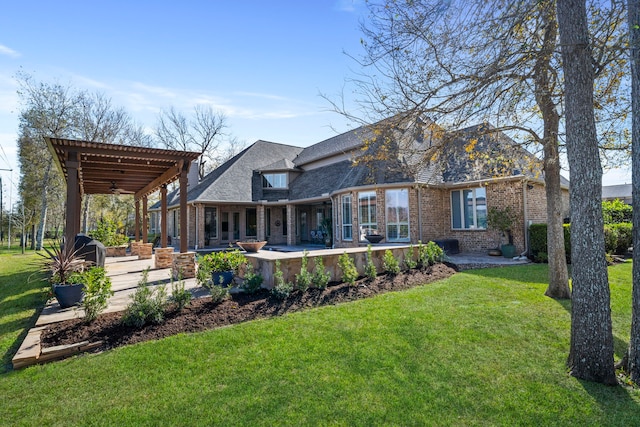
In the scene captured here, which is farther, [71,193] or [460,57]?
[71,193]

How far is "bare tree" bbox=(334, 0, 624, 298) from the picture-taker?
14.3 feet

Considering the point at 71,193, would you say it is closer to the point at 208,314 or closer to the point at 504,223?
the point at 208,314

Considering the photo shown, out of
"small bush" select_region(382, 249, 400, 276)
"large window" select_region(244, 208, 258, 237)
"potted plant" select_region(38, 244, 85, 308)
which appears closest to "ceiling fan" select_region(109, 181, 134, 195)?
"large window" select_region(244, 208, 258, 237)

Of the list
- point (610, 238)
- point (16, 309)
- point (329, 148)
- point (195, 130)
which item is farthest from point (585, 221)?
point (195, 130)

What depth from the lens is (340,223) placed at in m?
15.5

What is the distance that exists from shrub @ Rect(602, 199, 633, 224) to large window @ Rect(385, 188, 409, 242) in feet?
29.0

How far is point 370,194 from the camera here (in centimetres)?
1400

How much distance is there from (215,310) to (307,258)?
2.19m

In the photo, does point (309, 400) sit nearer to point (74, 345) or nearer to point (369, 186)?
point (74, 345)

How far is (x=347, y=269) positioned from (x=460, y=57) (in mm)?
4370

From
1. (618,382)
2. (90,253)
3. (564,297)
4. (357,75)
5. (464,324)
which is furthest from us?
(90,253)

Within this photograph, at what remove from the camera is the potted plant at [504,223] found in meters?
11.7

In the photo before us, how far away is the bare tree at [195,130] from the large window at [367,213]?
2361cm

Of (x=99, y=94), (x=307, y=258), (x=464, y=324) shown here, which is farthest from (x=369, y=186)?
(x=99, y=94)
